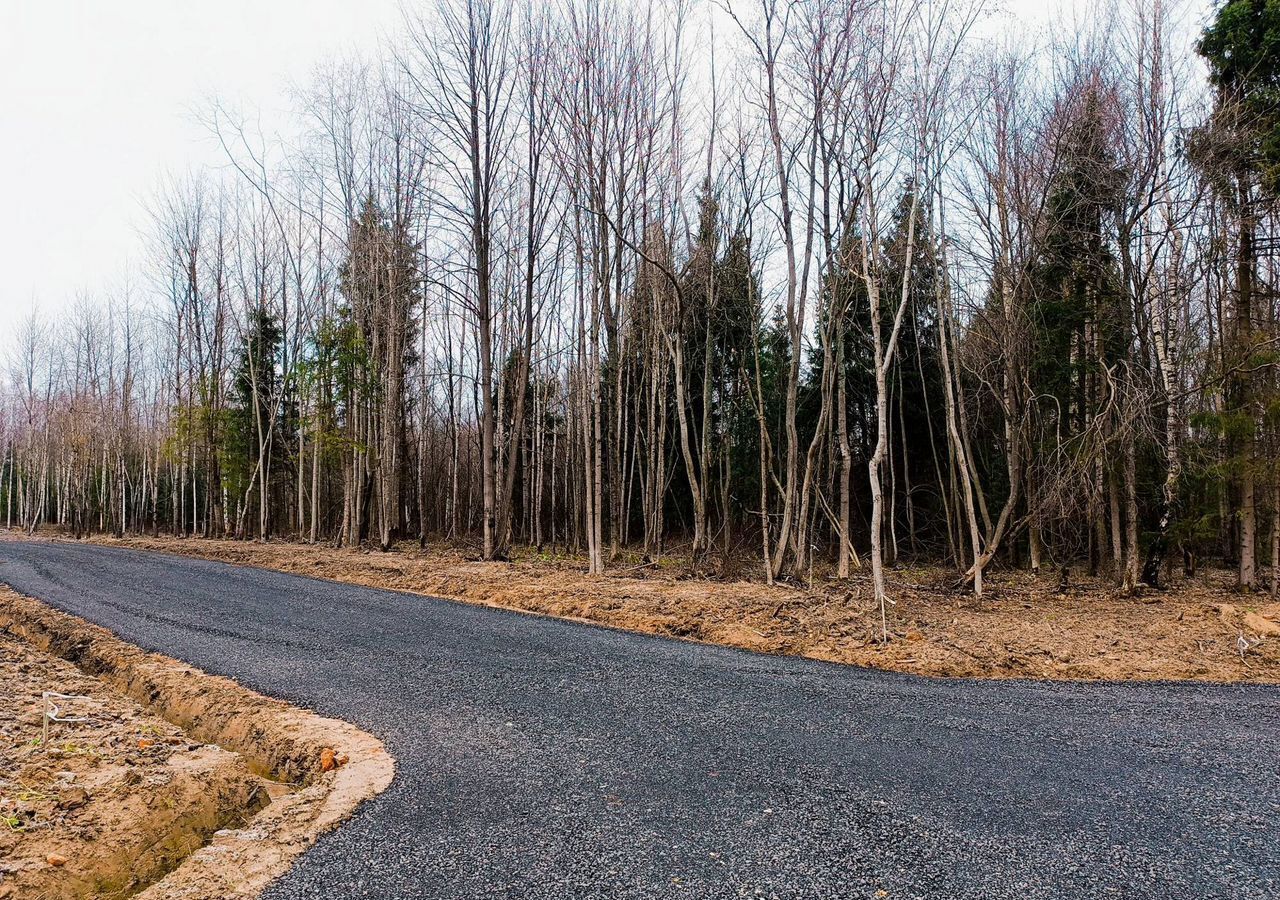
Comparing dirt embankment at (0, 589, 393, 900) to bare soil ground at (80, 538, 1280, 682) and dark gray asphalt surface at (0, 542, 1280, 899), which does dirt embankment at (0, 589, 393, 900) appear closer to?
dark gray asphalt surface at (0, 542, 1280, 899)

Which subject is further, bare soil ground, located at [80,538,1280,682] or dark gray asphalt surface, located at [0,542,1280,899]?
bare soil ground, located at [80,538,1280,682]

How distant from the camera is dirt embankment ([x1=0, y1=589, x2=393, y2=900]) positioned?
2592 millimetres

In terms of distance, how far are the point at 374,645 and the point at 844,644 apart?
4.79m

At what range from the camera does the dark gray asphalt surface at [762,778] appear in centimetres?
253

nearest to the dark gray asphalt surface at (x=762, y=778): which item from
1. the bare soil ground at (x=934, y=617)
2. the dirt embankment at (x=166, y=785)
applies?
the dirt embankment at (x=166, y=785)

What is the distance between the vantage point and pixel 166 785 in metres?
3.26

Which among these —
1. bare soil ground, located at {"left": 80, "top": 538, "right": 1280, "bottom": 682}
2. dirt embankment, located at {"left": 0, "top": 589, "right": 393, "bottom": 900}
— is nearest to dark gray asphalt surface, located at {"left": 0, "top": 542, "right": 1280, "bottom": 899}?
dirt embankment, located at {"left": 0, "top": 589, "right": 393, "bottom": 900}

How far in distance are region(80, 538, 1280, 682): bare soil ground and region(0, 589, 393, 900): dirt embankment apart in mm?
4395

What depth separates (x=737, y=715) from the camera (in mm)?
4539

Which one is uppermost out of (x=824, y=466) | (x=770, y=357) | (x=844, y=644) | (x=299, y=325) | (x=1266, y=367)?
(x=299, y=325)

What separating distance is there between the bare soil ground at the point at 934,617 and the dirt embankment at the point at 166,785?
4.39 meters

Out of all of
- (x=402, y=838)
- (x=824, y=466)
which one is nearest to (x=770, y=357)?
(x=824, y=466)

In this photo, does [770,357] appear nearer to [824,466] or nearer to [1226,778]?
[824,466]

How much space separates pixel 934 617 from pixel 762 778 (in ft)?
18.7
